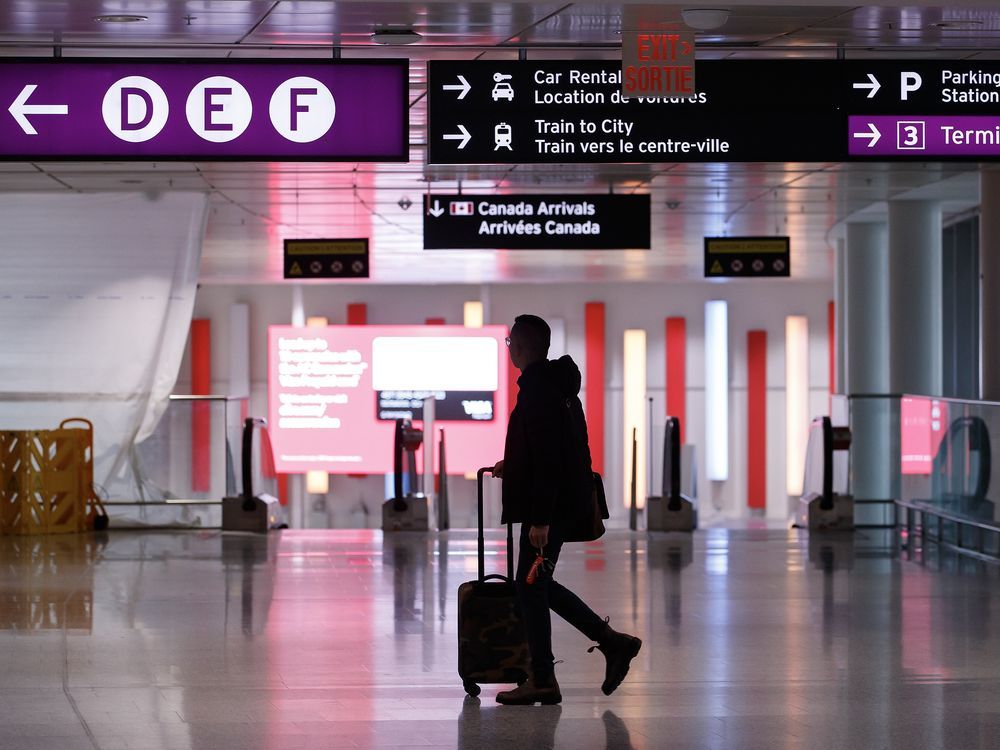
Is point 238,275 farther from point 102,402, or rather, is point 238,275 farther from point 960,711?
point 960,711

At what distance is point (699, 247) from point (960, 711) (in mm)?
15975

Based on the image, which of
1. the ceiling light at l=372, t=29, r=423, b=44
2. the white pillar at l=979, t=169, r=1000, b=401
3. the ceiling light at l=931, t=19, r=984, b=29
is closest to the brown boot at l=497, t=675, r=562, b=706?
the ceiling light at l=372, t=29, r=423, b=44

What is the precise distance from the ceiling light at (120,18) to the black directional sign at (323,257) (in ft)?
28.0

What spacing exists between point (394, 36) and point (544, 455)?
2.90 meters

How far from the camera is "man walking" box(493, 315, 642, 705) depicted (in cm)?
555

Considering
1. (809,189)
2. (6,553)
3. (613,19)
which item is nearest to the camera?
(613,19)

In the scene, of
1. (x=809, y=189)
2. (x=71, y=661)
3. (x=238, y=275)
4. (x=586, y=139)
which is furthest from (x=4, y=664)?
(x=238, y=275)

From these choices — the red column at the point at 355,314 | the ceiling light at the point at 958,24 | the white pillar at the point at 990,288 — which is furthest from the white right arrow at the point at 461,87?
the red column at the point at 355,314

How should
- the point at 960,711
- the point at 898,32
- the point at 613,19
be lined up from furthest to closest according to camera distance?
the point at 898,32
the point at 613,19
the point at 960,711

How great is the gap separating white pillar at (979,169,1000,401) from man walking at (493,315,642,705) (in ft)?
24.7

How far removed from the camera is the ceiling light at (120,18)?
7090 mm

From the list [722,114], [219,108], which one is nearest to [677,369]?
[722,114]

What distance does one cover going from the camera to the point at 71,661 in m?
6.84

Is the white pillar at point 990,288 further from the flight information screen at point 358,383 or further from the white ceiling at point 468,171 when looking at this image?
the flight information screen at point 358,383
